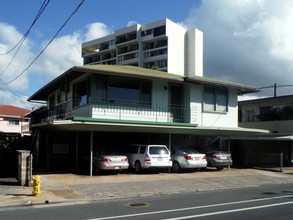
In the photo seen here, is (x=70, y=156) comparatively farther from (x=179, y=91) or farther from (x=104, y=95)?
(x=179, y=91)

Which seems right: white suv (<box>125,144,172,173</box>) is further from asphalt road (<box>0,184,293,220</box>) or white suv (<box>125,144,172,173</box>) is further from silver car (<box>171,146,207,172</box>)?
asphalt road (<box>0,184,293,220</box>)

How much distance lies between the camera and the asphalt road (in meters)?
9.98

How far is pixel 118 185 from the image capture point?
16.7 metres

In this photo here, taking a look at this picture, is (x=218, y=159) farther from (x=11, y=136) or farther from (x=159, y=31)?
(x=159, y=31)

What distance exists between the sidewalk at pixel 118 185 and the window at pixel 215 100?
4625 millimetres

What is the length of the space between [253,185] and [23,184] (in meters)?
10.5

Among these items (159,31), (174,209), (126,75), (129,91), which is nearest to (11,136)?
(129,91)

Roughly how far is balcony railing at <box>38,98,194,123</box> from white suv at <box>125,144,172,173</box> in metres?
1.90

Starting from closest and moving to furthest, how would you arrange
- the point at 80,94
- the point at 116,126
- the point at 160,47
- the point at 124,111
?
the point at 116,126
the point at 124,111
the point at 80,94
the point at 160,47

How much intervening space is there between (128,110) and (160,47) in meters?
75.7

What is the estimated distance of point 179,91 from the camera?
24.1 m

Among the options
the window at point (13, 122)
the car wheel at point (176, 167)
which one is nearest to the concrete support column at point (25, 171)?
the car wheel at point (176, 167)

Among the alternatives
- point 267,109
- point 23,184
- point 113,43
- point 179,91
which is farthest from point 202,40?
point 23,184

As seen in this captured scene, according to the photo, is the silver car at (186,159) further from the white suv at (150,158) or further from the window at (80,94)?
the window at (80,94)
